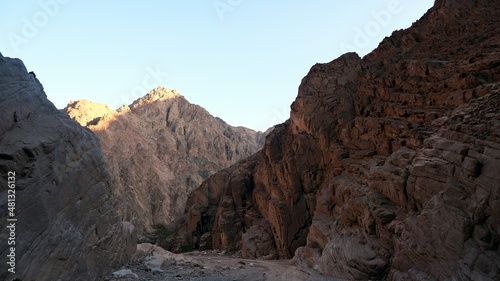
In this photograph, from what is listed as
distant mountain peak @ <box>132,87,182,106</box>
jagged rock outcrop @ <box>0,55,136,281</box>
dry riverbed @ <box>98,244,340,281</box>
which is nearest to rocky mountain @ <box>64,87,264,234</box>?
distant mountain peak @ <box>132,87,182,106</box>

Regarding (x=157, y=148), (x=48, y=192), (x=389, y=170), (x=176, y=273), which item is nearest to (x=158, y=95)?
(x=157, y=148)

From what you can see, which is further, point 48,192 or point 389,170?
point 389,170

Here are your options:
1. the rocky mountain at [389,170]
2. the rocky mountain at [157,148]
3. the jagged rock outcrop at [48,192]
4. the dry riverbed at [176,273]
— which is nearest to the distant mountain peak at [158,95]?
the rocky mountain at [157,148]

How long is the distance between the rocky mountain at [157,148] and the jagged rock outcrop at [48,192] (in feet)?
153

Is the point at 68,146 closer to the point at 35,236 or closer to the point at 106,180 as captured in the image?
the point at 106,180

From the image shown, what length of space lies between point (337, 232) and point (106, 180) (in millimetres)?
16026

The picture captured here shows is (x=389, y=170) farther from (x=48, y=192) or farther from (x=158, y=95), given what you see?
(x=158, y=95)

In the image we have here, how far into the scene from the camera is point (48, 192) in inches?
456

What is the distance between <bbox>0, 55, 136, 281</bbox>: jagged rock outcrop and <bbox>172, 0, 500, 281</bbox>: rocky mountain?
13338mm

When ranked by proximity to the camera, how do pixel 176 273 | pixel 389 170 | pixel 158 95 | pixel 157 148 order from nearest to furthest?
pixel 176 273, pixel 389 170, pixel 157 148, pixel 158 95

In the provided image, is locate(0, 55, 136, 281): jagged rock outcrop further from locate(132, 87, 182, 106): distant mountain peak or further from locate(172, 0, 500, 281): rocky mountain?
locate(132, 87, 182, 106): distant mountain peak

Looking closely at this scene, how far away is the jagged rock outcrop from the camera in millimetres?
10133

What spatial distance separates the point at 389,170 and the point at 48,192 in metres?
17.5

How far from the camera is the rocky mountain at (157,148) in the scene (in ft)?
220
